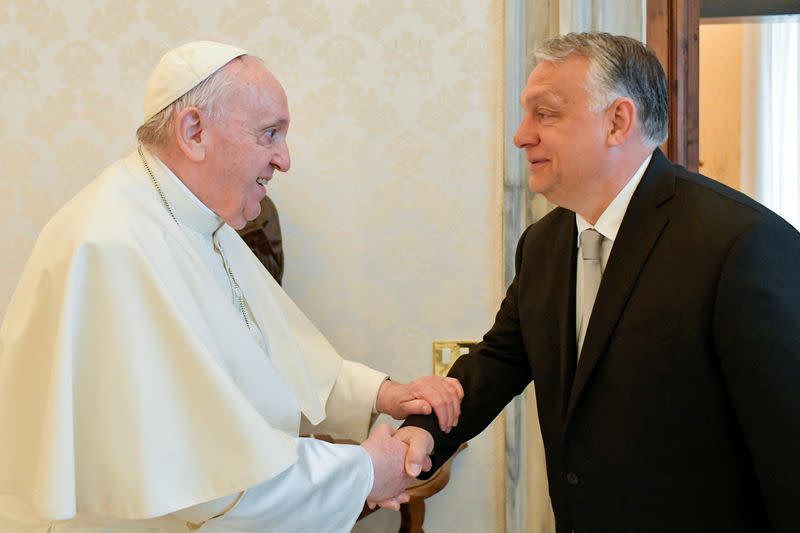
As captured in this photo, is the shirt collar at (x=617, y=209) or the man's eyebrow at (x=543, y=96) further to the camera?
the man's eyebrow at (x=543, y=96)

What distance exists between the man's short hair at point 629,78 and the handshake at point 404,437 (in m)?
0.98

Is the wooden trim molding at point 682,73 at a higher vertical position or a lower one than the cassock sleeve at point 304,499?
higher

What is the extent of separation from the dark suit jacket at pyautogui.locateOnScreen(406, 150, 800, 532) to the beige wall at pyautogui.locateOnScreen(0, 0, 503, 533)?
1.57m

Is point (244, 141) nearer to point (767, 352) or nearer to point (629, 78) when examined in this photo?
point (629, 78)

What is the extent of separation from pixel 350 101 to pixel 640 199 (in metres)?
1.87

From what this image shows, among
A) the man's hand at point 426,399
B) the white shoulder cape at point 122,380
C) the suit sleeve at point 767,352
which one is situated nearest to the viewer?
the suit sleeve at point 767,352

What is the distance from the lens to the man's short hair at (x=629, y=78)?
2.30 m

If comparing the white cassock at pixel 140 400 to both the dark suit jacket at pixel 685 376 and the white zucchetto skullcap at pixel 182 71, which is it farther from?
the dark suit jacket at pixel 685 376

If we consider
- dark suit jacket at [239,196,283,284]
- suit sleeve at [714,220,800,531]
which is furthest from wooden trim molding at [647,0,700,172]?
suit sleeve at [714,220,800,531]

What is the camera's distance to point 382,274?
3.83 m

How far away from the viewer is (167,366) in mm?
2025

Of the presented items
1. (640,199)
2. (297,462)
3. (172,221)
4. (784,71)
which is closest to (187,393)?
(297,462)

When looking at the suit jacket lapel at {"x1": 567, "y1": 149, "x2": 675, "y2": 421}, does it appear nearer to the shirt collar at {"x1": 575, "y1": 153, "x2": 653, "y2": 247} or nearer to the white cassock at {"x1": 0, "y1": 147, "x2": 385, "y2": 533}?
the shirt collar at {"x1": 575, "y1": 153, "x2": 653, "y2": 247}

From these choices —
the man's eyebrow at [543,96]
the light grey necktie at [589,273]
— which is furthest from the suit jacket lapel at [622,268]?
the man's eyebrow at [543,96]
